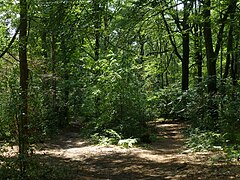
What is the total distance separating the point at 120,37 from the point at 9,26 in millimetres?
10244

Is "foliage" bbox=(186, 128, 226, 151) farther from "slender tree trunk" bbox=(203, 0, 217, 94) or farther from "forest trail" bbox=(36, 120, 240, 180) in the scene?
"slender tree trunk" bbox=(203, 0, 217, 94)

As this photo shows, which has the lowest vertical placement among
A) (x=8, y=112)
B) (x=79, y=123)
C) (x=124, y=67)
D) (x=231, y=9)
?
(x=79, y=123)

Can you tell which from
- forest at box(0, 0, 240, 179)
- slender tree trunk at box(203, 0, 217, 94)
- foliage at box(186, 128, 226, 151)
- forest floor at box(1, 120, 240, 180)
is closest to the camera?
forest at box(0, 0, 240, 179)

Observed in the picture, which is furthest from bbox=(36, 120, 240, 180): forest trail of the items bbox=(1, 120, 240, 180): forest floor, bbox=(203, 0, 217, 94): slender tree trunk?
bbox=(203, 0, 217, 94): slender tree trunk

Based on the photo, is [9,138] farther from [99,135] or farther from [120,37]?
[99,135]

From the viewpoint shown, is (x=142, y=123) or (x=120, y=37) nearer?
(x=120, y=37)

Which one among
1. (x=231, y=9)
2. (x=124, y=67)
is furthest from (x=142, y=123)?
(x=231, y=9)

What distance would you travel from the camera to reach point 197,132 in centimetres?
1258

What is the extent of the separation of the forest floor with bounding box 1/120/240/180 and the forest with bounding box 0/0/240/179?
16 centimetres

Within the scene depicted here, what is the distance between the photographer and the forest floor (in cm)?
744

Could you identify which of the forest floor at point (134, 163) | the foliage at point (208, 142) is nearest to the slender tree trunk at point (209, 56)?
the foliage at point (208, 142)

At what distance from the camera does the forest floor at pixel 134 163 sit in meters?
7.44

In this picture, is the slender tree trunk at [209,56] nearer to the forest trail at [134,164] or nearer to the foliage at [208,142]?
the foliage at [208,142]

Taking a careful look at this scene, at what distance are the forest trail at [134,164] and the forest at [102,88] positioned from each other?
19 cm
